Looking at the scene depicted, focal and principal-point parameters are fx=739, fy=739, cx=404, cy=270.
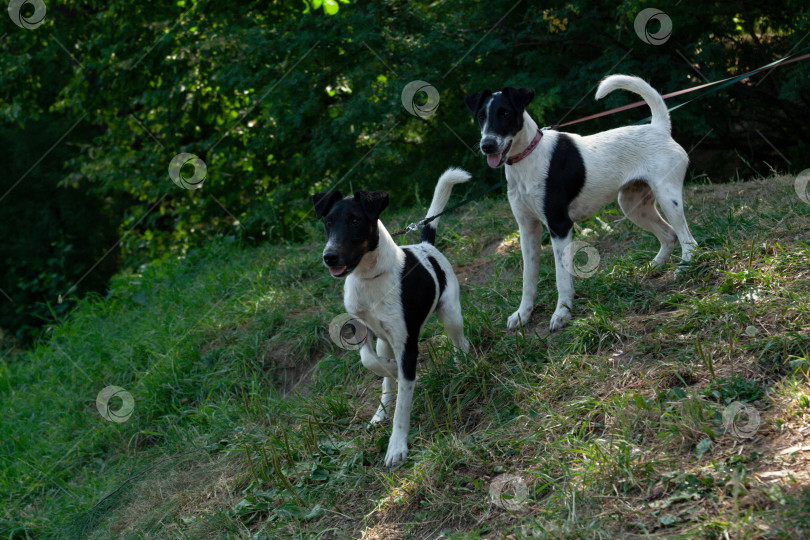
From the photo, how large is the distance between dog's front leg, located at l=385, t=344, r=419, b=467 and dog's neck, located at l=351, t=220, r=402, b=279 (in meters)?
0.42

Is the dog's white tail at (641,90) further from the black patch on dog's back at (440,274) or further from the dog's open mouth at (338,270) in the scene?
the dog's open mouth at (338,270)

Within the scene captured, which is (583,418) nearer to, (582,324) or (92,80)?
(582,324)

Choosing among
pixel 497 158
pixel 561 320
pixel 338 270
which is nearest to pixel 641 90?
pixel 497 158

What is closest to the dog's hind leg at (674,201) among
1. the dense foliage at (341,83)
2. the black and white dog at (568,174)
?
the black and white dog at (568,174)

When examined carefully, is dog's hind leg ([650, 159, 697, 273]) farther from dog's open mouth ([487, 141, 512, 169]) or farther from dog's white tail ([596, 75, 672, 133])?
dog's open mouth ([487, 141, 512, 169])

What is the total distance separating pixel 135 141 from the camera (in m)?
12.9

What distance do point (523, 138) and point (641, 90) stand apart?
3.44ft

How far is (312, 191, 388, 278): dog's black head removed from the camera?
390cm

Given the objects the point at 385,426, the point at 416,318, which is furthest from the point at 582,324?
the point at 385,426

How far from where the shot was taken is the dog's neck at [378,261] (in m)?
4.16

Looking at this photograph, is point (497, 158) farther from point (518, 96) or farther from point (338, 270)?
point (338, 270)

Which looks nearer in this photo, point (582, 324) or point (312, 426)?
point (582, 324)

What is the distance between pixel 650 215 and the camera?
17.1 feet

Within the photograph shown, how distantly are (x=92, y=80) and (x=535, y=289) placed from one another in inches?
387
